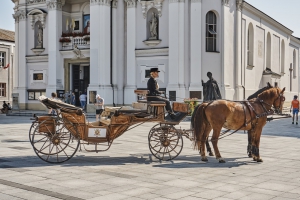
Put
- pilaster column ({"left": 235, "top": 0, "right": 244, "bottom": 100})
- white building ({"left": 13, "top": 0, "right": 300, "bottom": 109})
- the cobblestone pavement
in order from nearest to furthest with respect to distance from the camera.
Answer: the cobblestone pavement
white building ({"left": 13, "top": 0, "right": 300, "bottom": 109})
pilaster column ({"left": 235, "top": 0, "right": 244, "bottom": 100})

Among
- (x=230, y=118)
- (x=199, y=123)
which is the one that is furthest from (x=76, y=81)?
(x=230, y=118)

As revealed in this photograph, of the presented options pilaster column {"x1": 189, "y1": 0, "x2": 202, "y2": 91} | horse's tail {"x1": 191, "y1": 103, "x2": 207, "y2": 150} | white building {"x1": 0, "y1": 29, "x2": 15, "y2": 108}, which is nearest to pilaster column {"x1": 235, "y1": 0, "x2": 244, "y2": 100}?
pilaster column {"x1": 189, "y1": 0, "x2": 202, "y2": 91}

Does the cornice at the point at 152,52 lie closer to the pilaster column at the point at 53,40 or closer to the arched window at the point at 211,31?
the arched window at the point at 211,31

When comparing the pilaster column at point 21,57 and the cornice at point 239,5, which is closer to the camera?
the cornice at point 239,5

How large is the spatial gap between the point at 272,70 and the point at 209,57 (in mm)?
14019

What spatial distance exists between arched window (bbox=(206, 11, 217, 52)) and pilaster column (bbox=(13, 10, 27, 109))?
1528cm

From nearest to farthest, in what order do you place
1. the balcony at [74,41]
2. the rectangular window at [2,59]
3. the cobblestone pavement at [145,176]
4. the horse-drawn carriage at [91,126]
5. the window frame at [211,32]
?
the cobblestone pavement at [145,176], the horse-drawn carriage at [91,126], the window frame at [211,32], the balcony at [74,41], the rectangular window at [2,59]

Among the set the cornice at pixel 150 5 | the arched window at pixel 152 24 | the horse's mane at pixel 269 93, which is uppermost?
the cornice at pixel 150 5

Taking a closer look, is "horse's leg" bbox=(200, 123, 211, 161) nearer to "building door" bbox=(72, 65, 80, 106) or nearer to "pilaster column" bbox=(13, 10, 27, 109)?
"building door" bbox=(72, 65, 80, 106)

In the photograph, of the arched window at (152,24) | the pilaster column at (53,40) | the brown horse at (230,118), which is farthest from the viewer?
the pilaster column at (53,40)

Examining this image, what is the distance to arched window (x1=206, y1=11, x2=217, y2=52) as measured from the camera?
29.6 metres

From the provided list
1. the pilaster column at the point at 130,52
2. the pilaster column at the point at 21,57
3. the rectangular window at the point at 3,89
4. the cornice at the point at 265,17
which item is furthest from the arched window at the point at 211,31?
the rectangular window at the point at 3,89

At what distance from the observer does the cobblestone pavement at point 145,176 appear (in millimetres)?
6852

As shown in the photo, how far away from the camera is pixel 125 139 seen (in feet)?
49.1
